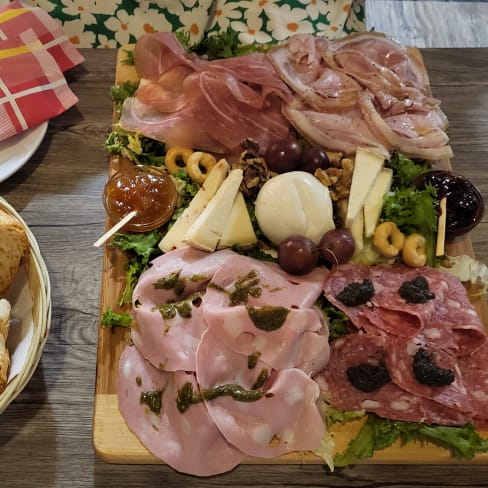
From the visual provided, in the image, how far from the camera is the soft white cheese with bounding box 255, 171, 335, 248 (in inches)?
67.1

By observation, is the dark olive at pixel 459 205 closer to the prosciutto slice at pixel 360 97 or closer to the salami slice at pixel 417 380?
the prosciutto slice at pixel 360 97

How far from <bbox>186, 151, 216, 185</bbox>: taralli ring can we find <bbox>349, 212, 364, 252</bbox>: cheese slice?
48 cm

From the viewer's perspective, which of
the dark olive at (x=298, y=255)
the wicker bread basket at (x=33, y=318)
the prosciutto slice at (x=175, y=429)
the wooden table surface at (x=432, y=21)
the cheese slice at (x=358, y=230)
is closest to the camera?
the wicker bread basket at (x=33, y=318)

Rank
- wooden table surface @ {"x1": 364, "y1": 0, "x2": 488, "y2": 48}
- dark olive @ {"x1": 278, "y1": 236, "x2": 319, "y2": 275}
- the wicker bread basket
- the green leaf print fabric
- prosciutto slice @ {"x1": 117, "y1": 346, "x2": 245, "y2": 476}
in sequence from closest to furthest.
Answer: the wicker bread basket
prosciutto slice @ {"x1": 117, "y1": 346, "x2": 245, "y2": 476}
dark olive @ {"x1": 278, "y1": 236, "x2": 319, "y2": 275}
the green leaf print fabric
wooden table surface @ {"x1": 364, "y1": 0, "x2": 488, "y2": 48}

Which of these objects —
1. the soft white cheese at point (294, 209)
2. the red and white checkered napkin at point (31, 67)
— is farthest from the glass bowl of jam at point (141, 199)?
the red and white checkered napkin at point (31, 67)

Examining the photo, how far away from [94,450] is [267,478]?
444 mm

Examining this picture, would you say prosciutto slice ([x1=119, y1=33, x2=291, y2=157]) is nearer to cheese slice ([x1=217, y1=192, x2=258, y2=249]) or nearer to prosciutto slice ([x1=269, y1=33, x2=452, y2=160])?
prosciutto slice ([x1=269, y1=33, x2=452, y2=160])

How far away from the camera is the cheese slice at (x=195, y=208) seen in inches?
68.0

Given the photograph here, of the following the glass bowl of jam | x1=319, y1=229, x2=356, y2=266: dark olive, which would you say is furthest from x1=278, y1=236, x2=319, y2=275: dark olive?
the glass bowl of jam

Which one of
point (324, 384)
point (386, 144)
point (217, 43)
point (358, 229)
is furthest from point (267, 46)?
point (324, 384)

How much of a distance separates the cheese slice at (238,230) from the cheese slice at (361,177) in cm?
30

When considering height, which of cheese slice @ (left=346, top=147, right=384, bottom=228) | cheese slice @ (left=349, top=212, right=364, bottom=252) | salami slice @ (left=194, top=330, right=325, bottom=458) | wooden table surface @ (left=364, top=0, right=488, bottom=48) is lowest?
salami slice @ (left=194, top=330, right=325, bottom=458)

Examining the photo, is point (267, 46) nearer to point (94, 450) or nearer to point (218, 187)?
point (218, 187)

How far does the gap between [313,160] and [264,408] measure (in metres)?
0.78
